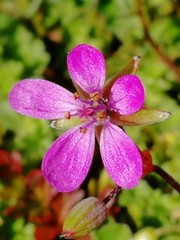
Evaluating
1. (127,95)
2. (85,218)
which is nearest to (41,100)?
(127,95)

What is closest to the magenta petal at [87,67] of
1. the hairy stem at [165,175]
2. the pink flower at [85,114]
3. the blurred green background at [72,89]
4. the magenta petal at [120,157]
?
the pink flower at [85,114]

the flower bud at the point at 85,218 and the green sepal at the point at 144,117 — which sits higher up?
the green sepal at the point at 144,117

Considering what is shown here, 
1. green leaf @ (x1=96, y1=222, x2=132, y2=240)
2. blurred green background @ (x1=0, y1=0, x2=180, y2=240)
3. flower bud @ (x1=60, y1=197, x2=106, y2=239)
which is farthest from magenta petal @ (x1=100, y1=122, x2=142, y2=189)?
green leaf @ (x1=96, y1=222, x2=132, y2=240)

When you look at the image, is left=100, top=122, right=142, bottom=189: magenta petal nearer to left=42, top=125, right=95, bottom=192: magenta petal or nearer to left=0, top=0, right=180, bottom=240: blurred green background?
left=42, top=125, right=95, bottom=192: magenta petal

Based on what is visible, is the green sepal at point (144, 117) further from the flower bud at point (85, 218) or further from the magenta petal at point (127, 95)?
the flower bud at point (85, 218)

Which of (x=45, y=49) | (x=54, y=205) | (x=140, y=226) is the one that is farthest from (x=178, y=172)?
(x=45, y=49)

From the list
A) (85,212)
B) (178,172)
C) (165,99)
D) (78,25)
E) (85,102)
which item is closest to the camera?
(85,212)

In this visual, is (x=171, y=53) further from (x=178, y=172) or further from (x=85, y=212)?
(x=85, y=212)
